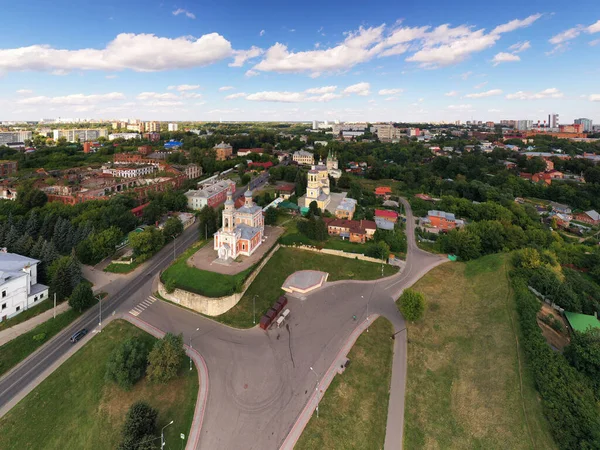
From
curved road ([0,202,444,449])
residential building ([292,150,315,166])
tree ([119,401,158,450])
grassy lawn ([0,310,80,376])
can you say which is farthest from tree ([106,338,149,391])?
residential building ([292,150,315,166])

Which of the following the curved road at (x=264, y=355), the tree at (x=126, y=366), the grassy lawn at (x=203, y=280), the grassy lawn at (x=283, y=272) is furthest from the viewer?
the grassy lawn at (x=203, y=280)

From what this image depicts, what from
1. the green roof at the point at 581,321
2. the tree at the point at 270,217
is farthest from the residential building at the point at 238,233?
the green roof at the point at 581,321

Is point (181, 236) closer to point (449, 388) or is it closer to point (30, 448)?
point (30, 448)

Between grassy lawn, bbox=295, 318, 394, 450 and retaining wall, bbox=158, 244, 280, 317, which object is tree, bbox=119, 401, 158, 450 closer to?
grassy lawn, bbox=295, 318, 394, 450

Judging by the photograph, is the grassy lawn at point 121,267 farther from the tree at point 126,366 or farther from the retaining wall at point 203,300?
the tree at point 126,366

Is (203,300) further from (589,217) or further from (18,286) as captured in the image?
(589,217)

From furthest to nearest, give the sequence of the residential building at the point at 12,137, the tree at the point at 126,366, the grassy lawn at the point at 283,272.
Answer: the residential building at the point at 12,137 < the grassy lawn at the point at 283,272 < the tree at the point at 126,366
